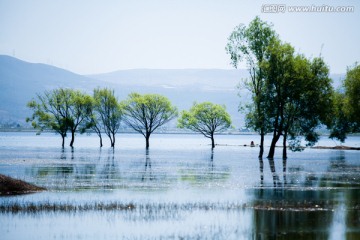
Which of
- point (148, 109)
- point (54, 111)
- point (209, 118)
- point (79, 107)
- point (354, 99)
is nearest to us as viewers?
point (354, 99)

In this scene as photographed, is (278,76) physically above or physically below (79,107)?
above

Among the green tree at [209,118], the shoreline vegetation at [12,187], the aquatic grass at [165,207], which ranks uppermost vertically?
the green tree at [209,118]

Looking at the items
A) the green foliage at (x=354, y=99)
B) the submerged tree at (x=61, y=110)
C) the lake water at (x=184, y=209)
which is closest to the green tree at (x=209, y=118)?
the submerged tree at (x=61, y=110)

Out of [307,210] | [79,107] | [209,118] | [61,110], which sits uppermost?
[79,107]

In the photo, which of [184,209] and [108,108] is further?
[108,108]

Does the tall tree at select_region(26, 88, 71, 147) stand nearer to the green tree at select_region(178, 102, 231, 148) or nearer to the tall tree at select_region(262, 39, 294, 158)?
the green tree at select_region(178, 102, 231, 148)

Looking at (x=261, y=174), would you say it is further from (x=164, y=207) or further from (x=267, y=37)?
(x=267, y=37)

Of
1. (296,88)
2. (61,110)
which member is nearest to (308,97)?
(296,88)

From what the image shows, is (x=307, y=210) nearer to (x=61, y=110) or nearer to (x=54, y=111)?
(x=54, y=111)

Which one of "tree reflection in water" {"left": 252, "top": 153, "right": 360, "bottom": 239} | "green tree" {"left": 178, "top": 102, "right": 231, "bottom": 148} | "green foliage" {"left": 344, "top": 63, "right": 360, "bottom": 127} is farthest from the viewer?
"green tree" {"left": 178, "top": 102, "right": 231, "bottom": 148}

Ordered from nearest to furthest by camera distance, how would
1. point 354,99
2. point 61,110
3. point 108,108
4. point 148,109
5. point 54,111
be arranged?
point 354,99 < point 54,111 < point 61,110 < point 108,108 < point 148,109

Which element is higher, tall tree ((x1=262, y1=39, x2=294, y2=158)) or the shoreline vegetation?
tall tree ((x1=262, y1=39, x2=294, y2=158))

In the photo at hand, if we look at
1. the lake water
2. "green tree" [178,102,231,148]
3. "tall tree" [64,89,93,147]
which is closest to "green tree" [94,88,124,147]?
"tall tree" [64,89,93,147]

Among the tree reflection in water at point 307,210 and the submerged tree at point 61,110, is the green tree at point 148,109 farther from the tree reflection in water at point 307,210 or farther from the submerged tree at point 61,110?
the tree reflection in water at point 307,210
